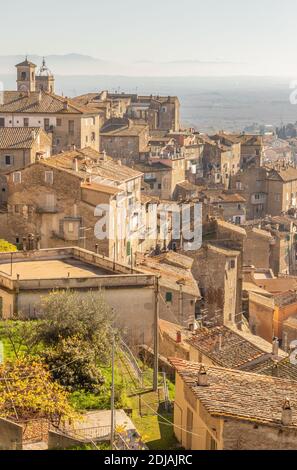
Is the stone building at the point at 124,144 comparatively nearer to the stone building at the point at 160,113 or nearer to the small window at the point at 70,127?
the small window at the point at 70,127

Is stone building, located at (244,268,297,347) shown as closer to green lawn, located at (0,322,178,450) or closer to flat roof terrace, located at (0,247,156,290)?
flat roof terrace, located at (0,247,156,290)

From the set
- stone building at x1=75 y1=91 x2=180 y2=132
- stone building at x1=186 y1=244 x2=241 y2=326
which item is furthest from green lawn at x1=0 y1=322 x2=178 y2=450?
stone building at x1=75 y1=91 x2=180 y2=132

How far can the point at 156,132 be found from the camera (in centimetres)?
6794

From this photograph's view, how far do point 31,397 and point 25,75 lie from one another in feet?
169

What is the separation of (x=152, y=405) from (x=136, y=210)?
18219 millimetres

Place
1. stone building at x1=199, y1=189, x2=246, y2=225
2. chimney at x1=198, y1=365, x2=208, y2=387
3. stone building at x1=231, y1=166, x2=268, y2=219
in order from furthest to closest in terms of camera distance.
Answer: stone building at x1=231, y1=166, x2=268, y2=219 → stone building at x1=199, y1=189, x2=246, y2=225 → chimney at x1=198, y1=365, x2=208, y2=387

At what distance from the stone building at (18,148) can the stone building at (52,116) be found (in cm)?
703

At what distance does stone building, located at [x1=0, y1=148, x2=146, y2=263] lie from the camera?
2883cm

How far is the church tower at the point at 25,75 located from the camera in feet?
205

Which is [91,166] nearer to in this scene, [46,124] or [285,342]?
[285,342]

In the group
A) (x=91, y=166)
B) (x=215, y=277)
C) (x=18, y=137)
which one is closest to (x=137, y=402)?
(x=215, y=277)

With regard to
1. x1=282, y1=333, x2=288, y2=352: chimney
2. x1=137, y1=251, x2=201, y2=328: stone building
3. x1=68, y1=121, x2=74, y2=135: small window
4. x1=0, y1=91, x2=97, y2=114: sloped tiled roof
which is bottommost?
x1=282, y1=333, x2=288, y2=352: chimney

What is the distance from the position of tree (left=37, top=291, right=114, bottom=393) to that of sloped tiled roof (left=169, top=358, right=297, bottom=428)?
5.19 feet
